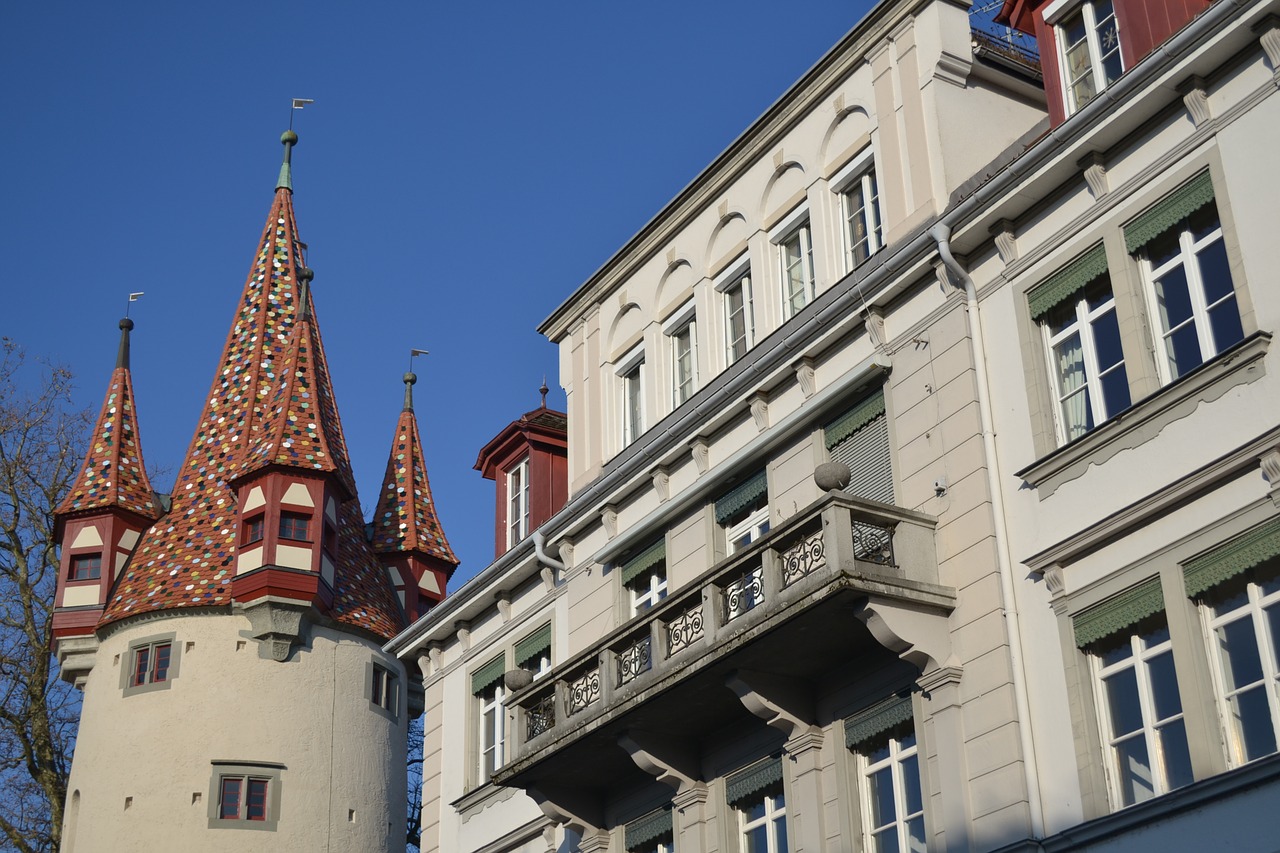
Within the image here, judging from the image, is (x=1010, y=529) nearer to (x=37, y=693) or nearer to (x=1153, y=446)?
(x=1153, y=446)

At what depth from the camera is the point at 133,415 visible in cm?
4309

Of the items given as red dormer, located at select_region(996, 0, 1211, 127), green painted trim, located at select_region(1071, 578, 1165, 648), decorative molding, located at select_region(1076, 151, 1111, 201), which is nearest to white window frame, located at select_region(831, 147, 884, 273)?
red dormer, located at select_region(996, 0, 1211, 127)

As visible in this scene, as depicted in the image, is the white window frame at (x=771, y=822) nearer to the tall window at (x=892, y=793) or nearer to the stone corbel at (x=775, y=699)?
the stone corbel at (x=775, y=699)

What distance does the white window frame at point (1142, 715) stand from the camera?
47.4ft

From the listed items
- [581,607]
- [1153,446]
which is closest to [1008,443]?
[1153,446]

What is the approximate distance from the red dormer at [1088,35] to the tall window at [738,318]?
498 centimetres

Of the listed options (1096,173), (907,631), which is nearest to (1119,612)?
(907,631)

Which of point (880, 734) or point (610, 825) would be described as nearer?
point (880, 734)

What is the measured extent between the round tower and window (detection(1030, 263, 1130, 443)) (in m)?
23.1

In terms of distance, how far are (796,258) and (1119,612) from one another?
7908 millimetres

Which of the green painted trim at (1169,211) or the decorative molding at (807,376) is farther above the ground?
the decorative molding at (807,376)

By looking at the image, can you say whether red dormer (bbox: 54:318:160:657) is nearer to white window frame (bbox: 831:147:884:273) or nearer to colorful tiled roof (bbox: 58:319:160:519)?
colorful tiled roof (bbox: 58:319:160:519)

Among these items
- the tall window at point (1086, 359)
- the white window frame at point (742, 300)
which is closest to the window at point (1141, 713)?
the tall window at point (1086, 359)

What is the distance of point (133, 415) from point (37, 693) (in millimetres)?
7226
